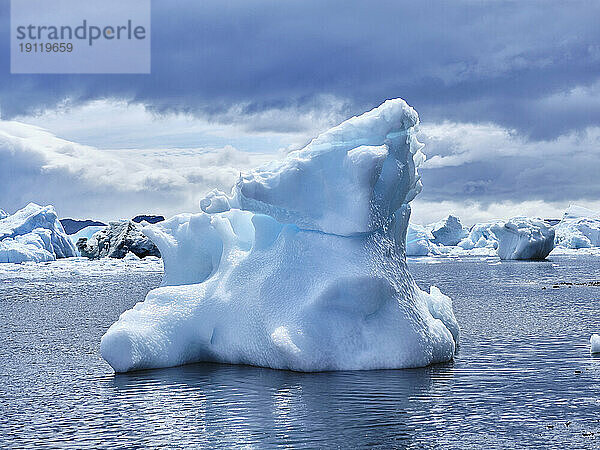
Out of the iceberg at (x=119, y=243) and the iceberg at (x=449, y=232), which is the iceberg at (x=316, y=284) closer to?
the iceberg at (x=119, y=243)

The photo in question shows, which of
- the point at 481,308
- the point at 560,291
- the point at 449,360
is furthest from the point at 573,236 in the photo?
the point at 449,360

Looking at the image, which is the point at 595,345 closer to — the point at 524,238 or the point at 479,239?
the point at 524,238

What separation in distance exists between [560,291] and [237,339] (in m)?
24.5

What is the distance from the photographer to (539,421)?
1088 centimetres

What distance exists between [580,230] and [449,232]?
17.5 meters

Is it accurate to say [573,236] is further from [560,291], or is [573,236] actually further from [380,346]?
[380,346]

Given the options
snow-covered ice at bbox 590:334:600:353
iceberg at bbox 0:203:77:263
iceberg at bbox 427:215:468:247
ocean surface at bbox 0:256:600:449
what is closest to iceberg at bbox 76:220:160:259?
iceberg at bbox 0:203:77:263

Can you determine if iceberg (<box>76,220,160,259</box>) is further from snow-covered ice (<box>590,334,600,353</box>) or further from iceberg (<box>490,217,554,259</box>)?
snow-covered ice (<box>590,334,600,353</box>)

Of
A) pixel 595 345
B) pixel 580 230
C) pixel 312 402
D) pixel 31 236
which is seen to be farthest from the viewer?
pixel 580 230

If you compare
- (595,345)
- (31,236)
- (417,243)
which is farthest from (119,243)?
(595,345)

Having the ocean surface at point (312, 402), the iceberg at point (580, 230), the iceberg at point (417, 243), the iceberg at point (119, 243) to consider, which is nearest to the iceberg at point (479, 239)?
the iceberg at point (580, 230)

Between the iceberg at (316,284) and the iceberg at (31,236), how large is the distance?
195 feet

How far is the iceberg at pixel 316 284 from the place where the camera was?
14.3m

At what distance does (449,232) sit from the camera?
11550cm
